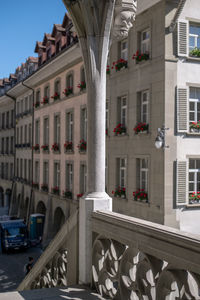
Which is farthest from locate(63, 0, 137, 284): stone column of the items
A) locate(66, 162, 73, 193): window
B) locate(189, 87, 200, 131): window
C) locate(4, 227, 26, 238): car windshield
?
locate(4, 227, 26, 238): car windshield

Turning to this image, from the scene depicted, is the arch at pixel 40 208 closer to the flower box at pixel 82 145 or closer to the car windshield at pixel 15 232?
the car windshield at pixel 15 232

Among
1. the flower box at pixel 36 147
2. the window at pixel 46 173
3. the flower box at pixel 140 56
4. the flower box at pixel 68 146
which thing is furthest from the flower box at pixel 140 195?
the flower box at pixel 36 147

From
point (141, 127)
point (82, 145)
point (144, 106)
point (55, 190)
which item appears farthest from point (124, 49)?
point (55, 190)

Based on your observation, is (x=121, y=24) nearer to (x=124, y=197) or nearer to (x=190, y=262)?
(x=190, y=262)

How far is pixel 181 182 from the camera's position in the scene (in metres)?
16.4

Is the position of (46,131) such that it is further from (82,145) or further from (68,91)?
(82,145)

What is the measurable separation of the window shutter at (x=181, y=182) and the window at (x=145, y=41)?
5250mm

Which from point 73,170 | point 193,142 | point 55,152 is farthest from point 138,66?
point 55,152

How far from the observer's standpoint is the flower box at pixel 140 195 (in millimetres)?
17116

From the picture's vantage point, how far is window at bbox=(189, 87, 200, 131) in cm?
1697

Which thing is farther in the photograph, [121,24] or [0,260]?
[0,260]

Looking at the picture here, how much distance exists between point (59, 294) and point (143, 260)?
58.1 inches

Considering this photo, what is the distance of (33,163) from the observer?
34.7 meters

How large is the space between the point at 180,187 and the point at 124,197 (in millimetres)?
3294
